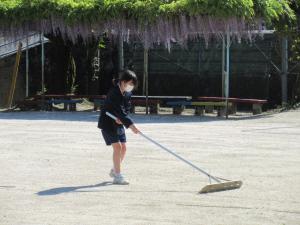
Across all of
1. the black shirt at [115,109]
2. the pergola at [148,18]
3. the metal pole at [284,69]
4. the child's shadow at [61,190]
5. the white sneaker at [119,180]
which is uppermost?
the pergola at [148,18]

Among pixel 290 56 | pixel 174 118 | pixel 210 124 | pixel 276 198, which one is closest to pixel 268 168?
pixel 276 198

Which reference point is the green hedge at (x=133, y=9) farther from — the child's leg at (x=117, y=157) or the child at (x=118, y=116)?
the child's leg at (x=117, y=157)

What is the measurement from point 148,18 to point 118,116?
34.7 ft

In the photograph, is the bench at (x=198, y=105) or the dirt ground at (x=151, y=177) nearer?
the dirt ground at (x=151, y=177)

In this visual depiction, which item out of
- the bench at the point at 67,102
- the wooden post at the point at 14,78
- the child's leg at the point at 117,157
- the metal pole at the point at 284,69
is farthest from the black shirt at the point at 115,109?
the wooden post at the point at 14,78

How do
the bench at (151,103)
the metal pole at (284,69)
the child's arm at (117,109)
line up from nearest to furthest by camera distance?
the child's arm at (117,109) → the bench at (151,103) → the metal pole at (284,69)

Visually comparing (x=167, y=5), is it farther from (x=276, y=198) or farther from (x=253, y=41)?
(x=276, y=198)

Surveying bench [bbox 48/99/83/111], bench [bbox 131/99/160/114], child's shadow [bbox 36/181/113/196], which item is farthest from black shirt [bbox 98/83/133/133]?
bench [bbox 48/99/83/111]

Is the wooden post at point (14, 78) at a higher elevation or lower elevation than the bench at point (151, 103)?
higher

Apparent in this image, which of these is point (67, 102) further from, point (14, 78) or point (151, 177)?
point (151, 177)

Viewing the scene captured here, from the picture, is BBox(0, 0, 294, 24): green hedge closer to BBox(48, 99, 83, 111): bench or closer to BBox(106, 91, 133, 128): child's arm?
BBox(48, 99, 83, 111): bench

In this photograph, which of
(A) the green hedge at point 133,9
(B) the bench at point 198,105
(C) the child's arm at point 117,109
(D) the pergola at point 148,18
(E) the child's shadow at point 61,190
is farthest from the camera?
(B) the bench at point 198,105

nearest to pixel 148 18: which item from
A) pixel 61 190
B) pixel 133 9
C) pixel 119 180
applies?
pixel 133 9

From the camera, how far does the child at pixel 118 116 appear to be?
819cm
